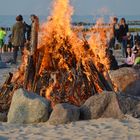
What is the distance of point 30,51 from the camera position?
12242 mm

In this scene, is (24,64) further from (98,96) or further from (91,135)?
(91,135)

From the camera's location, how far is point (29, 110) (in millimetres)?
10227

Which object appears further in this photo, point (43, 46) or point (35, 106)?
point (43, 46)

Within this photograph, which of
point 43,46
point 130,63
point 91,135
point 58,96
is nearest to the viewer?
point 91,135

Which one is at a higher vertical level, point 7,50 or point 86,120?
point 7,50

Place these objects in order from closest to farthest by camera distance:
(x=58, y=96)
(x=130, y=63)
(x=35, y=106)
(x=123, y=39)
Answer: (x=35, y=106), (x=58, y=96), (x=130, y=63), (x=123, y=39)

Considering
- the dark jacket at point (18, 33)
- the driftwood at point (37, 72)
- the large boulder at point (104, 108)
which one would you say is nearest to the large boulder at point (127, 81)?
the driftwood at point (37, 72)

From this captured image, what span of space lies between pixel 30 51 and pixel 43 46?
33 cm

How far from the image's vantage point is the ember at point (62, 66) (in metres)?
11.7

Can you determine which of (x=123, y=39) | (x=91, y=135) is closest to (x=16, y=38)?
(x=123, y=39)

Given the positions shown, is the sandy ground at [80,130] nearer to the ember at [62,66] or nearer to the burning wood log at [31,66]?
the ember at [62,66]

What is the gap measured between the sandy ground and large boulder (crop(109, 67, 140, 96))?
10.6ft

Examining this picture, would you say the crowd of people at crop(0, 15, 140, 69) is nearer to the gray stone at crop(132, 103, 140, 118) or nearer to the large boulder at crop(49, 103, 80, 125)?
the large boulder at crop(49, 103, 80, 125)

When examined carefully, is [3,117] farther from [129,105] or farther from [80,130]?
[129,105]
